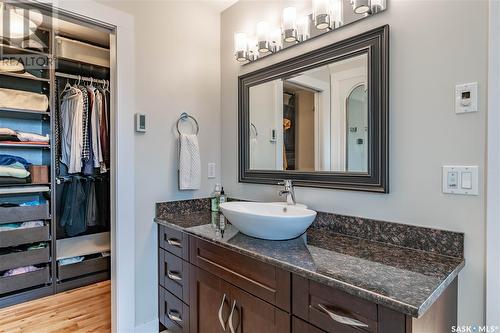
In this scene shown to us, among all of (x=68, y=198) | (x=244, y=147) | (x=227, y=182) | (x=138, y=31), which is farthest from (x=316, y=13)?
(x=68, y=198)

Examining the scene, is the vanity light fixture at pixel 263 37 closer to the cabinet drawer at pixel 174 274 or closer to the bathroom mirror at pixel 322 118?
the bathroom mirror at pixel 322 118

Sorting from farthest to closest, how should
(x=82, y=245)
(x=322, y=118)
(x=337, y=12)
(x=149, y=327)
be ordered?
(x=82, y=245) < (x=149, y=327) < (x=322, y=118) < (x=337, y=12)

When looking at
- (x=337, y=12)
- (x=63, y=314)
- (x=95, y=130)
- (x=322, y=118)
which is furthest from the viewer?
(x=95, y=130)

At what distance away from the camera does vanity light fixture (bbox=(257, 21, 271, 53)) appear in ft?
5.78

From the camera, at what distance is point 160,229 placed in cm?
183

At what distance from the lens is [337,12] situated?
4.65 ft

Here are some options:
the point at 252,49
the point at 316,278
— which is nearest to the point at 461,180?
the point at 316,278

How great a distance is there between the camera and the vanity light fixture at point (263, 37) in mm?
1762

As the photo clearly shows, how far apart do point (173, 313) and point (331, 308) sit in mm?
1181

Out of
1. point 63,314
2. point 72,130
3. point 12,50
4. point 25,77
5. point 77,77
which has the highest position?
point 12,50

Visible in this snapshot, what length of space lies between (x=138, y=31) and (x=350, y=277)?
1820 millimetres

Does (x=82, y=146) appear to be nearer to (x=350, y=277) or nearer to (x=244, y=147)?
(x=244, y=147)

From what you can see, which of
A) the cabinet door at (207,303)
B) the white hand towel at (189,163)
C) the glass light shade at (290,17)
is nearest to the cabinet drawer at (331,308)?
the cabinet door at (207,303)

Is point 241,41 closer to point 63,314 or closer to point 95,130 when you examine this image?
point 95,130
